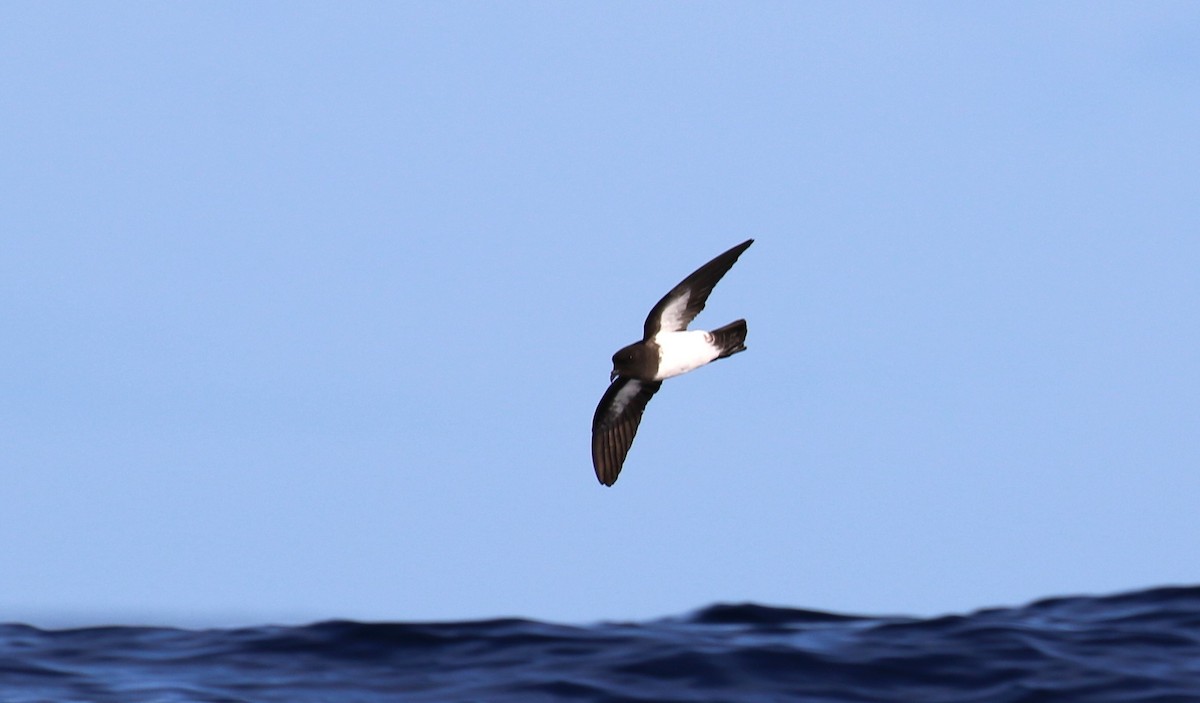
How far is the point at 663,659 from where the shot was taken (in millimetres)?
10477

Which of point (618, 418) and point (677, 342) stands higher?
point (677, 342)

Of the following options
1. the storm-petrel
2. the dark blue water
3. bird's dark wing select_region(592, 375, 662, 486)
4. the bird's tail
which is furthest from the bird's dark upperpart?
the dark blue water

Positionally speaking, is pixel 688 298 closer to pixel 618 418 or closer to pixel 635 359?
pixel 635 359

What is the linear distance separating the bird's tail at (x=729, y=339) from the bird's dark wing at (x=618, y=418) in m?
1.30

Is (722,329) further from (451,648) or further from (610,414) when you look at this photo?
(451,648)

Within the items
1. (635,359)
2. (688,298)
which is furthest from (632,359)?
(688,298)

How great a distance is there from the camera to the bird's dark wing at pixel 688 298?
36.6 feet

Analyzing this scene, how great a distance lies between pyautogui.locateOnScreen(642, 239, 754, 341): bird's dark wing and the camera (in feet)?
36.6

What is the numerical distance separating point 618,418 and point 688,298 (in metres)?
1.38

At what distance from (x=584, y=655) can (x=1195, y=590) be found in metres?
4.70

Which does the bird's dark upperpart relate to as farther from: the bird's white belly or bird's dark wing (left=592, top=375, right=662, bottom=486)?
bird's dark wing (left=592, top=375, right=662, bottom=486)

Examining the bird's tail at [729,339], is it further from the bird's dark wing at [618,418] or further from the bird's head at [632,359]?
the bird's dark wing at [618,418]

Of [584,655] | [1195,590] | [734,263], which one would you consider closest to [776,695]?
[584,655]

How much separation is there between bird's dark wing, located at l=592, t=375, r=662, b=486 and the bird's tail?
1297 millimetres
